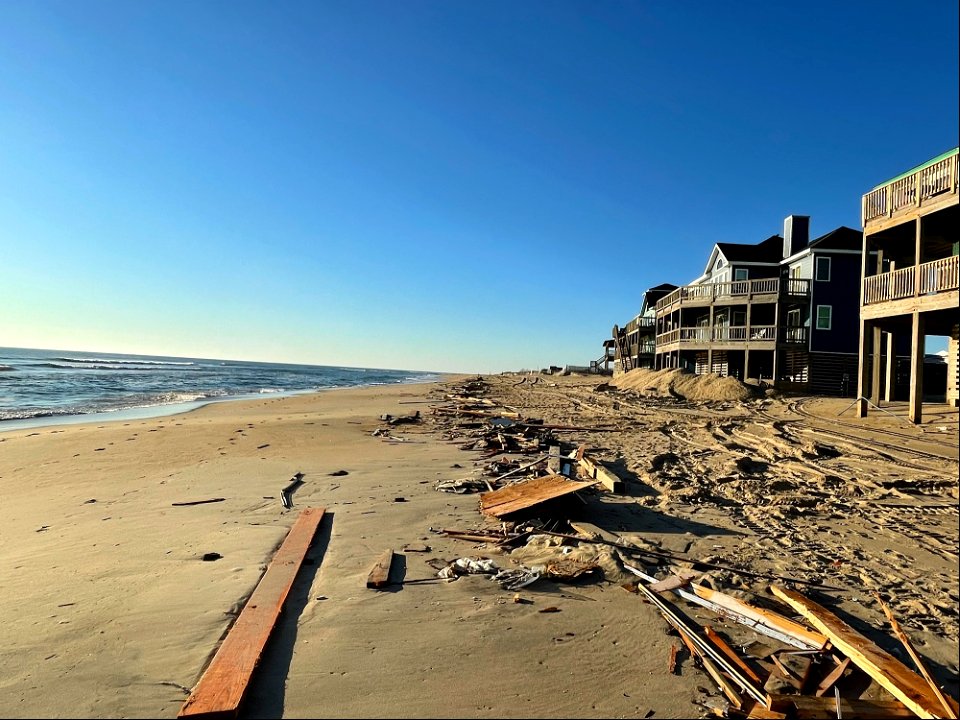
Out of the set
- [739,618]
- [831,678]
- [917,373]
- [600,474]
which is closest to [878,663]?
[831,678]

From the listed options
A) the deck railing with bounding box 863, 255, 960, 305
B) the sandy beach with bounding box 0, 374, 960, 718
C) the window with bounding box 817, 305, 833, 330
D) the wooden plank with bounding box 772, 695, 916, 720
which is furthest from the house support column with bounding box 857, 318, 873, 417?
the window with bounding box 817, 305, 833, 330

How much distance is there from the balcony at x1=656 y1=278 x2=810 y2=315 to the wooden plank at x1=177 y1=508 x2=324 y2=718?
2797cm

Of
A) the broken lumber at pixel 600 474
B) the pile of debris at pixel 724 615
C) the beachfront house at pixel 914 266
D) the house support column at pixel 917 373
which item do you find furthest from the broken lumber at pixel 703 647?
the beachfront house at pixel 914 266

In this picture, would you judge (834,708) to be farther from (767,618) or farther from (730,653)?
(767,618)

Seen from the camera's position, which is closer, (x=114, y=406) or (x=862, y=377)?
(x=862, y=377)

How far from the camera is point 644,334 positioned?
47000 mm

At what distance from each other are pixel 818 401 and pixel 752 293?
38.0 feet

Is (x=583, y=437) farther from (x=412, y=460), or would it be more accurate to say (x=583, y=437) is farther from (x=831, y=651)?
(x=831, y=651)

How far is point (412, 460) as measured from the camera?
10438 millimetres

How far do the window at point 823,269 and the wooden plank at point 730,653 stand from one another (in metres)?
30.5

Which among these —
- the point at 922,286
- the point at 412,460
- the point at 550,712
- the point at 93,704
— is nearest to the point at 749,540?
the point at 550,712

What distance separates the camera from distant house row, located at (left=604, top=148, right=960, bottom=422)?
13406 millimetres

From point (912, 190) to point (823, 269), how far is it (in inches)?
622

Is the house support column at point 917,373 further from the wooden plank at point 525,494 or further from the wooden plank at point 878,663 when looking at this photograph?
the wooden plank at point 878,663
